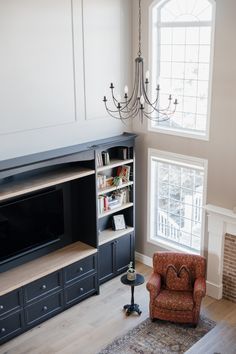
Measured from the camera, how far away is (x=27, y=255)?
6023mm

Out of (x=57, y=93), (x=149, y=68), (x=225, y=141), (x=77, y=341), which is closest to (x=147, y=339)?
(x=77, y=341)

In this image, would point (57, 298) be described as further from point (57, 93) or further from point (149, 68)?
point (149, 68)

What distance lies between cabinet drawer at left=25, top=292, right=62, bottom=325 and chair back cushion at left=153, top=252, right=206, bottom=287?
1367 millimetres

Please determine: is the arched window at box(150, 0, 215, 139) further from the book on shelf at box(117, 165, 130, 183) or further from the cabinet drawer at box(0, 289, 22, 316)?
the cabinet drawer at box(0, 289, 22, 316)

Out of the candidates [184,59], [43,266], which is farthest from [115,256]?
[184,59]

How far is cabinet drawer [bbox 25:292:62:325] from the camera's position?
5.79 metres

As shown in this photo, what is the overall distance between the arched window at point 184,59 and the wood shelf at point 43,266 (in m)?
2.09

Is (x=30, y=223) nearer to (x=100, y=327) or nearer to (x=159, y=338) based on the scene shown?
(x=100, y=327)

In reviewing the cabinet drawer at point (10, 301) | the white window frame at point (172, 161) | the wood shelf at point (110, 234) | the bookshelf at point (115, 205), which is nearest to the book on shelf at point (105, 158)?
the bookshelf at point (115, 205)

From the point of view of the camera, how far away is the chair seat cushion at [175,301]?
226 inches

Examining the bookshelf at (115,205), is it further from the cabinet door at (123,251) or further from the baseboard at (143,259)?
the baseboard at (143,259)

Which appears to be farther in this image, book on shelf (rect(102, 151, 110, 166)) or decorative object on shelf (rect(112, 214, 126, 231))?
decorative object on shelf (rect(112, 214, 126, 231))

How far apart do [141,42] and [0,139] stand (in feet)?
8.52

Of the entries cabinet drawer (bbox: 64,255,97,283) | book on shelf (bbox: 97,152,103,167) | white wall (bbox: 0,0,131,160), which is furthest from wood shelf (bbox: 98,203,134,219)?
white wall (bbox: 0,0,131,160)
